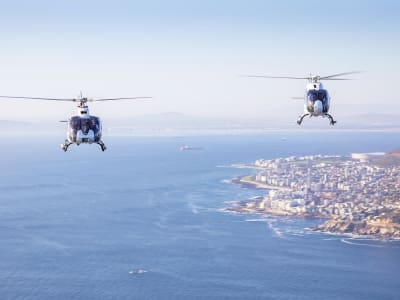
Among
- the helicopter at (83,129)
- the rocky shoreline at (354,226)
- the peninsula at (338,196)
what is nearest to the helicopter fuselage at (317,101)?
the helicopter at (83,129)

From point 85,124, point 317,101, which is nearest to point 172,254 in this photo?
point 317,101

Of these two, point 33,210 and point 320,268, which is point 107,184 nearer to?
→ point 33,210

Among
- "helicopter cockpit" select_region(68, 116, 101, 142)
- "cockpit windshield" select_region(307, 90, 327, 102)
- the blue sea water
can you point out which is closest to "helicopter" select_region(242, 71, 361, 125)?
"cockpit windshield" select_region(307, 90, 327, 102)

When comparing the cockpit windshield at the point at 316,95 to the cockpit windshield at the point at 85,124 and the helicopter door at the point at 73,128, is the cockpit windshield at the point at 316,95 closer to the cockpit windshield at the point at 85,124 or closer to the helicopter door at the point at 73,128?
the cockpit windshield at the point at 85,124

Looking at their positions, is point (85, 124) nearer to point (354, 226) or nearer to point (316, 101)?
point (316, 101)

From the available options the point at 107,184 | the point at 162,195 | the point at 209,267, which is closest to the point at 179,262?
the point at 209,267
